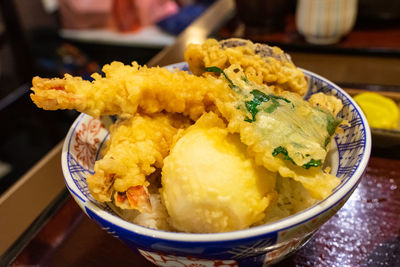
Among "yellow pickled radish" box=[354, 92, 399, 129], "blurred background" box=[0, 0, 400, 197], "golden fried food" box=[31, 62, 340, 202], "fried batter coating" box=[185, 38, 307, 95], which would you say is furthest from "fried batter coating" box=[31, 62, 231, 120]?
"blurred background" box=[0, 0, 400, 197]

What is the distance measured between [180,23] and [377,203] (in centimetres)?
310

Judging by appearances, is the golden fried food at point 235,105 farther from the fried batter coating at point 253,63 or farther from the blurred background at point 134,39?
the blurred background at point 134,39

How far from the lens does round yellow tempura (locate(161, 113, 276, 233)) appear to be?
2.51 feet

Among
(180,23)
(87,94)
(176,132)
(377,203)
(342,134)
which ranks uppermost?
(87,94)

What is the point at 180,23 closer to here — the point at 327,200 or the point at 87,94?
the point at 87,94

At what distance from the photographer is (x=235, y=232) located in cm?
70

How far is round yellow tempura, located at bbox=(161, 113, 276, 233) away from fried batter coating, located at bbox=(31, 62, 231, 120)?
15 centimetres

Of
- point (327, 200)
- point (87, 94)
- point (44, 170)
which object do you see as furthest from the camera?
point (44, 170)

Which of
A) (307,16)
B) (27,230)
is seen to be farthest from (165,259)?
(307,16)

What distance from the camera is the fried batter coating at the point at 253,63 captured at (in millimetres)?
1079

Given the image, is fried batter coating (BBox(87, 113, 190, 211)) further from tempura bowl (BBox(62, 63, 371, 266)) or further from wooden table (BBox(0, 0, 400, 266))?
wooden table (BBox(0, 0, 400, 266))

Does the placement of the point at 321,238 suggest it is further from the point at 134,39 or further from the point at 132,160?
the point at 134,39

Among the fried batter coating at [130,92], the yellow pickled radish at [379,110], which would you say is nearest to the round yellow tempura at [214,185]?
the fried batter coating at [130,92]

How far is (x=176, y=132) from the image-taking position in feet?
3.31
